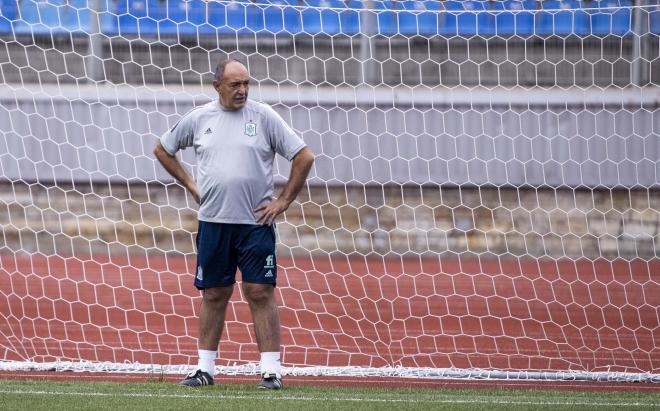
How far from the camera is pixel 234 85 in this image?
570cm

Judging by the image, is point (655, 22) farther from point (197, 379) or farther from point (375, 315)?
point (197, 379)

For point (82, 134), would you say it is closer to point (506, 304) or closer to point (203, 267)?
point (506, 304)

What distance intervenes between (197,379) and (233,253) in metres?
0.68

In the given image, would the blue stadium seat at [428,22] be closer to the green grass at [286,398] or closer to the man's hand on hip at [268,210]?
the man's hand on hip at [268,210]

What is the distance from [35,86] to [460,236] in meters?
4.89

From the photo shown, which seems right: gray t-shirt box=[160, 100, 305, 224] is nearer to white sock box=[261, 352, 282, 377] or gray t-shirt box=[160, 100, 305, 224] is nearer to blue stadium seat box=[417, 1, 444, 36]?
white sock box=[261, 352, 282, 377]

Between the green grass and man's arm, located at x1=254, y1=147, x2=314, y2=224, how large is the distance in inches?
34.4

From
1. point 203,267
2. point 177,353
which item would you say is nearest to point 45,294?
point 177,353

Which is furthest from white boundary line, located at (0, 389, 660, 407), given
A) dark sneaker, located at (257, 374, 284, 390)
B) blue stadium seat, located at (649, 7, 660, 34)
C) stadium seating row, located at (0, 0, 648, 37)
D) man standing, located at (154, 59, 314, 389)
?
stadium seating row, located at (0, 0, 648, 37)

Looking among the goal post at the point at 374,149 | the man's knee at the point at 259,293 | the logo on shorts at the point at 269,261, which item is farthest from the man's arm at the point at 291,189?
the goal post at the point at 374,149

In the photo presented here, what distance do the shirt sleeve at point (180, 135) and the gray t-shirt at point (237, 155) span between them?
4 centimetres

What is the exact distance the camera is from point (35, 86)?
1258cm

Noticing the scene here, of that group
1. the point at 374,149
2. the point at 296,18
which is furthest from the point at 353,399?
the point at 296,18

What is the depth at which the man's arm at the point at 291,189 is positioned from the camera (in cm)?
577
